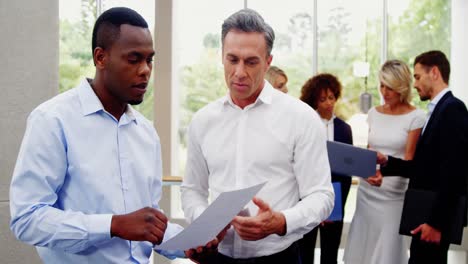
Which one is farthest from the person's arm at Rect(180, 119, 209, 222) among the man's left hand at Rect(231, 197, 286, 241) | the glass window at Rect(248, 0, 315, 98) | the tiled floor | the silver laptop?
the glass window at Rect(248, 0, 315, 98)

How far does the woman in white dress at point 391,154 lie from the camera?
14.7 ft

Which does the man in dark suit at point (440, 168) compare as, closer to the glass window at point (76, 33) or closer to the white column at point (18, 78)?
the white column at point (18, 78)

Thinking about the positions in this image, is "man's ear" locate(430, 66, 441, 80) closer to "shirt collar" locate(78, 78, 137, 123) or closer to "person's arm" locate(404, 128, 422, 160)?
"person's arm" locate(404, 128, 422, 160)

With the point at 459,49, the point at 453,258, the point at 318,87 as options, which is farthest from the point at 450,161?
the point at 459,49

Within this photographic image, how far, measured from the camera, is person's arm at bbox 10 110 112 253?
171 cm

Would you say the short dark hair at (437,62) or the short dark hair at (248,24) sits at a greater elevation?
the short dark hair at (248,24)

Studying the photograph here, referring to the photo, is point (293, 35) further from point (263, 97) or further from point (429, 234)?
point (263, 97)

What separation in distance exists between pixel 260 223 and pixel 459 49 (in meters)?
8.20

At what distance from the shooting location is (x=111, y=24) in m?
1.90

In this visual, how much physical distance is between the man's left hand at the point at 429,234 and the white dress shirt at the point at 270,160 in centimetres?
169

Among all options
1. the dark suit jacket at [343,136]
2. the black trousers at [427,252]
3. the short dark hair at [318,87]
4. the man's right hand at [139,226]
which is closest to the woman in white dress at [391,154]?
the dark suit jacket at [343,136]

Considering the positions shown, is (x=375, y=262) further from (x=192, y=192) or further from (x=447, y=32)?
(x=447, y=32)

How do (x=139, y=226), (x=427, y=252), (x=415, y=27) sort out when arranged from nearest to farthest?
(x=139, y=226), (x=427, y=252), (x=415, y=27)

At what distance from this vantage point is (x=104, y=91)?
1926mm
